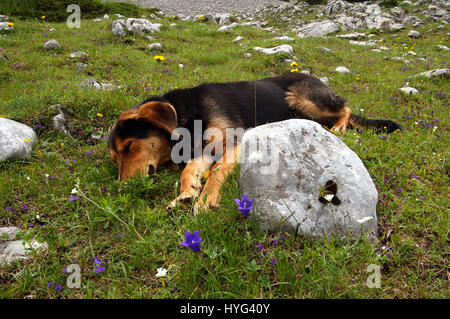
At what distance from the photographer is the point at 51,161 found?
12.2 ft

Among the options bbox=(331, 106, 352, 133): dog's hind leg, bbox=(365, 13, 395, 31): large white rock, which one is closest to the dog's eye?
bbox=(331, 106, 352, 133): dog's hind leg

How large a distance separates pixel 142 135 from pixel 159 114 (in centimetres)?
36

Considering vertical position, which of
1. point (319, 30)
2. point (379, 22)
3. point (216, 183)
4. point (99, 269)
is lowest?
point (99, 269)

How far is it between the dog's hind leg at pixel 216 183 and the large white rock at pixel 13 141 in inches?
98.1

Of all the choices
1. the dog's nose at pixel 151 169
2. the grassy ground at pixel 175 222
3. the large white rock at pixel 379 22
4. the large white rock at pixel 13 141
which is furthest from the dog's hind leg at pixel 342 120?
the large white rock at pixel 379 22

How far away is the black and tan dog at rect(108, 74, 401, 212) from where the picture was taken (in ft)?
10.9

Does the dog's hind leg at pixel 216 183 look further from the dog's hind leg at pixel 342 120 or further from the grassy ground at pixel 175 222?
the dog's hind leg at pixel 342 120

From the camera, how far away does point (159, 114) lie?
3.53 metres

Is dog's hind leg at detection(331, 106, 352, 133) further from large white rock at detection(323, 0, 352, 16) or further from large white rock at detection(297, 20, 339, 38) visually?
large white rock at detection(323, 0, 352, 16)

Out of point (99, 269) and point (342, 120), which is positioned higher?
point (342, 120)

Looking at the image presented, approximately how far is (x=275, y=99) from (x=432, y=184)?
103 inches

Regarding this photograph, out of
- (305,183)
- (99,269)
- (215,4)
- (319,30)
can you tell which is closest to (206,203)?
(305,183)

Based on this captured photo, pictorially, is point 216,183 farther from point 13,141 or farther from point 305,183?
point 13,141

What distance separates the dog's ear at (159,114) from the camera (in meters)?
3.52
